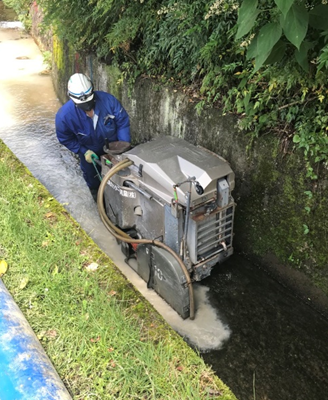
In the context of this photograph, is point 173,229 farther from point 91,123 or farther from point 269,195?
point 91,123

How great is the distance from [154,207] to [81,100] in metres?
1.49

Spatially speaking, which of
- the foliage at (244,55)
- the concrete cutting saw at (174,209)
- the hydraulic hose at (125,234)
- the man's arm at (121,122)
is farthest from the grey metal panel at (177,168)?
the man's arm at (121,122)

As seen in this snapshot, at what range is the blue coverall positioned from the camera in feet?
13.8

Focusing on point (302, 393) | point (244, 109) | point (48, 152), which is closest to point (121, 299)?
point (302, 393)

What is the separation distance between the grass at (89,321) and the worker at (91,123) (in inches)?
47.4

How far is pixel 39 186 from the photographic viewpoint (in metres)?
4.00

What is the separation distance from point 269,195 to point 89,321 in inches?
82.9

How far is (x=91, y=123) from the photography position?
4.26m

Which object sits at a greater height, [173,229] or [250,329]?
[173,229]

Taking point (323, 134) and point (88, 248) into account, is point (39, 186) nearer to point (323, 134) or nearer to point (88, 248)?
point (88, 248)

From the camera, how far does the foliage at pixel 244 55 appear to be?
2269 mm

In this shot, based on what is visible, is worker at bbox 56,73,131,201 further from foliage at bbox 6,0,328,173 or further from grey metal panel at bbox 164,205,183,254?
grey metal panel at bbox 164,205,183,254

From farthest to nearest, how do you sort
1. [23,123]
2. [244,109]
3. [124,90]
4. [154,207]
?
[23,123]
[124,90]
[244,109]
[154,207]

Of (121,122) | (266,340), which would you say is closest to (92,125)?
(121,122)
